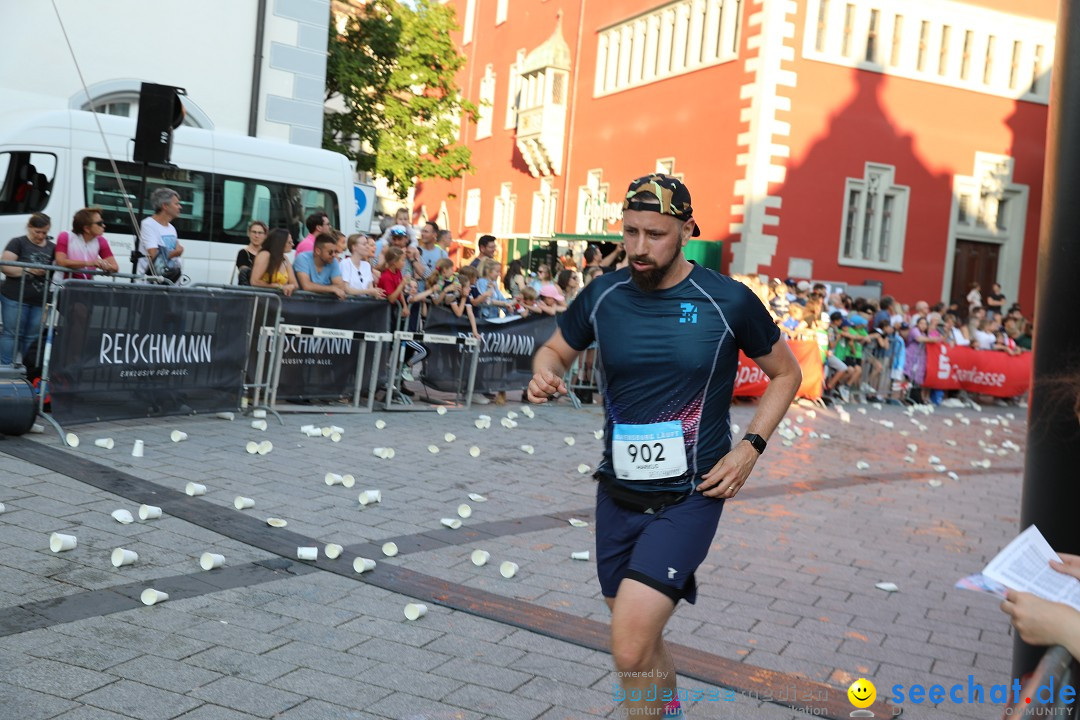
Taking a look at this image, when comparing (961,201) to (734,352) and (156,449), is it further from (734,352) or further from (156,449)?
(734,352)

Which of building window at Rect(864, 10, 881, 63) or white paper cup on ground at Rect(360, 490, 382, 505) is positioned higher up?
building window at Rect(864, 10, 881, 63)

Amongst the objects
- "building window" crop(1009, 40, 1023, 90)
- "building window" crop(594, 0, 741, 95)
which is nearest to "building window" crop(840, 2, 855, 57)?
"building window" crop(594, 0, 741, 95)

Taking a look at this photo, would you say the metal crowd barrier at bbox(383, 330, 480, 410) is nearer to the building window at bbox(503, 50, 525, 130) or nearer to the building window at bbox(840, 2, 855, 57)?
the building window at bbox(840, 2, 855, 57)

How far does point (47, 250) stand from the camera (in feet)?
36.3

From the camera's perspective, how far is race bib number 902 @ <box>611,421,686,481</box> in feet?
12.6

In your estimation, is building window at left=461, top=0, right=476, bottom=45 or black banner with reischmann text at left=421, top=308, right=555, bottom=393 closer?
black banner with reischmann text at left=421, top=308, right=555, bottom=393

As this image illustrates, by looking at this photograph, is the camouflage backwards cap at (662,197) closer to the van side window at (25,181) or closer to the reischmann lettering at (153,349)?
the reischmann lettering at (153,349)

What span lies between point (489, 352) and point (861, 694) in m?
9.56

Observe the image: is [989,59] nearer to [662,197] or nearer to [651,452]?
[662,197]

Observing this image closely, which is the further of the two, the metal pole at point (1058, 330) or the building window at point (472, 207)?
the building window at point (472, 207)

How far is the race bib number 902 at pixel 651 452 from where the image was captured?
3.84m

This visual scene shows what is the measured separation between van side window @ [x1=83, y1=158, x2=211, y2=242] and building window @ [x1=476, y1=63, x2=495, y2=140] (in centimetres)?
3162

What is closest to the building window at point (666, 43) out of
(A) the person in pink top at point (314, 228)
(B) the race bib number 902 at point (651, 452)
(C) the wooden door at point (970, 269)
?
(C) the wooden door at point (970, 269)

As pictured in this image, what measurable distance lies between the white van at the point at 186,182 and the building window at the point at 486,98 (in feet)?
97.4
